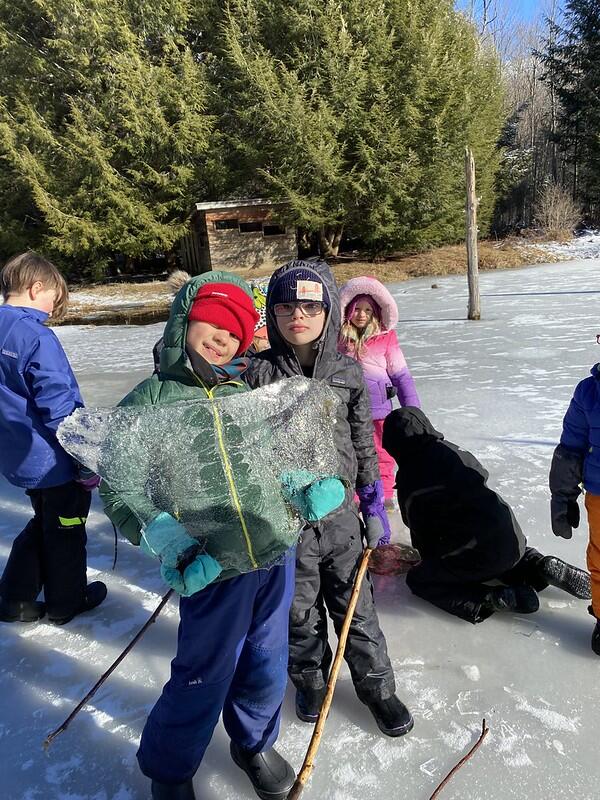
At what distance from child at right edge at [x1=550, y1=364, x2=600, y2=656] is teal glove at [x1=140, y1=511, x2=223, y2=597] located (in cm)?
162

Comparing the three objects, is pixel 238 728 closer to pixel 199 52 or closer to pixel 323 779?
pixel 323 779

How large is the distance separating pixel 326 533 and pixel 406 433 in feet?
2.96

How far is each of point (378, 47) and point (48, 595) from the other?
23.5 m

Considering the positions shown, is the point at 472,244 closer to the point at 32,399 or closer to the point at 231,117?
the point at 32,399

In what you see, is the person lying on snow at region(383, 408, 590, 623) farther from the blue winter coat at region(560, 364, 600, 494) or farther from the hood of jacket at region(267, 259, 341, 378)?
the hood of jacket at region(267, 259, 341, 378)

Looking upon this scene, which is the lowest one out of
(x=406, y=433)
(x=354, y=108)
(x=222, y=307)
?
(x=406, y=433)

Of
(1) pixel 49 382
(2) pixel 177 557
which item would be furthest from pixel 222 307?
(1) pixel 49 382

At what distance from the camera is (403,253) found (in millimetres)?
23734

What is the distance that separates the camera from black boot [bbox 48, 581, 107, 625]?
2.71m

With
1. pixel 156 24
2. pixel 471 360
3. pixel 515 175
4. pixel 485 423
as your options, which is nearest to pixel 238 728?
pixel 485 423

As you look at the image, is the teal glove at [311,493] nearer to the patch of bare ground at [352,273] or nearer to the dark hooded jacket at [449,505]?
the dark hooded jacket at [449,505]

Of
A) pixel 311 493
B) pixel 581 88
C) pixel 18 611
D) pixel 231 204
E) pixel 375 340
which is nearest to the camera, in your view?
pixel 311 493

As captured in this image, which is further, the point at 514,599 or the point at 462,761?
the point at 514,599

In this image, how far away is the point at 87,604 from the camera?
281 cm
